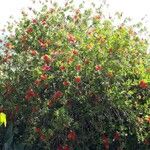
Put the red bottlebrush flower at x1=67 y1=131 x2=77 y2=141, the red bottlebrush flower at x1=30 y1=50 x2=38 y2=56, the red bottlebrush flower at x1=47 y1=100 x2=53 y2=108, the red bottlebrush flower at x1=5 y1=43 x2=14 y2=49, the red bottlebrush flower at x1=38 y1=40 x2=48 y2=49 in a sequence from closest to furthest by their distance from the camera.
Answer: the red bottlebrush flower at x1=67 y1=131 x2=77 y2=141
the red bottlebrush flower at x1=47 y1=100 x2=53 y2=108
the red bottlebrush flower at x1=30 y1=50 x2=38 y2=56
the red bottlebrush flower at x1=38 y1=40 x2=48 y2=49
the red bottlebrush flower at x1=5 y1=43 x2=14 y2=49

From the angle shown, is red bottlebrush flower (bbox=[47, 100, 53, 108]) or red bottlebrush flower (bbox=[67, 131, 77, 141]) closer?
red bottlebrush flower (bbox=[67, 131, 77, 141])

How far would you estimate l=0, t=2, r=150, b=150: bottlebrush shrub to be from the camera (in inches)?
303

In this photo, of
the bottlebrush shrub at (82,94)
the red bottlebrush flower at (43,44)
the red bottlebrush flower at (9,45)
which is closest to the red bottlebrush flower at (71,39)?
the bottlebrush shrub at (82,94)

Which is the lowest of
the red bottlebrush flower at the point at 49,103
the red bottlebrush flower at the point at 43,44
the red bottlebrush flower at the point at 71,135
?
the red bottlebrush flower at the point at 71,135

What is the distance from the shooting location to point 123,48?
8062mm

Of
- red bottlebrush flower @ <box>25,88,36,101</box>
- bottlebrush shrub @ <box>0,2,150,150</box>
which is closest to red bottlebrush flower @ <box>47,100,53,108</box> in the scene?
bottlebrush shrub @ <box>0,2,150,150</box>

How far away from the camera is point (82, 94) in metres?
7.96

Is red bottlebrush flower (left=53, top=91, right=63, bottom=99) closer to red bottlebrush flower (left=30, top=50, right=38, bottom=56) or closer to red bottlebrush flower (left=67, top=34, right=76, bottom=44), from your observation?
red bottlebrush flower (left=30, top=50, right=38, bottom=56)

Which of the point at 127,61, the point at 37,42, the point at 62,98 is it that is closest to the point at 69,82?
the point at 62,98

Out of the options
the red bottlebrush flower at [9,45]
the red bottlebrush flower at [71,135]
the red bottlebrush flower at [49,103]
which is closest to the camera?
the red bottlebrush flower at [71,135]

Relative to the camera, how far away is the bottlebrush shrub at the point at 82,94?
769 centimetres

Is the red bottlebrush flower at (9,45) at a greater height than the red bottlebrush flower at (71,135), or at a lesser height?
greater

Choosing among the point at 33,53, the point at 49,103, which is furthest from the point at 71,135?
the point at 33,53

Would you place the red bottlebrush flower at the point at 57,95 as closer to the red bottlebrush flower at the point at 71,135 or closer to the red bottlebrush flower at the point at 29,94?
the red bottlebrush flower at the point at 29,94
